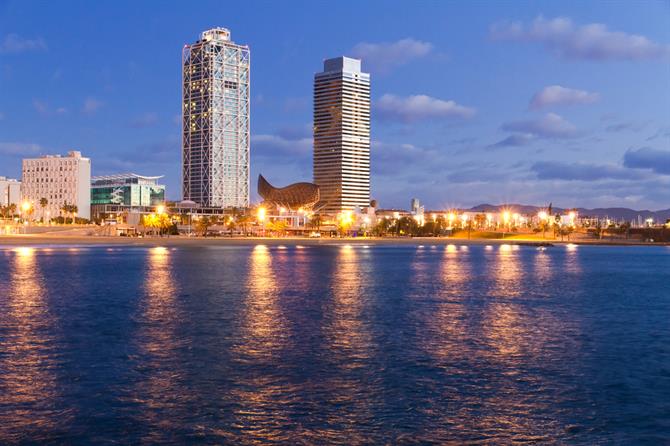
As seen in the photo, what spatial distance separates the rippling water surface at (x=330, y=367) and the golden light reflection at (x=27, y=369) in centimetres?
7

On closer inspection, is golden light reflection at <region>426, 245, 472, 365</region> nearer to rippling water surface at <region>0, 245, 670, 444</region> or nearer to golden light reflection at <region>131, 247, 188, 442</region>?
rippling water surface at <region>0, 245, 670, 444</region>

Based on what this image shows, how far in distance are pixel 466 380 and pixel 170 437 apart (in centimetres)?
938

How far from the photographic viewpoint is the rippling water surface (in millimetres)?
15914

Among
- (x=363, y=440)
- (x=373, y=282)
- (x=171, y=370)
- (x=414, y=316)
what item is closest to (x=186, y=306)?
(x=414, y=316)

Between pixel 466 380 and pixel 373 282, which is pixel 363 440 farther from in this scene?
pixel 373 282

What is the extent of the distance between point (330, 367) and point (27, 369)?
9.51 metres

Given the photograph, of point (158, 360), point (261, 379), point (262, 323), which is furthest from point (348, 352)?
point (262, 323)

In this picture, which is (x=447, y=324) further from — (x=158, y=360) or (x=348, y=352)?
(x=158, y=360)

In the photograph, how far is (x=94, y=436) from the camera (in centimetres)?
1506

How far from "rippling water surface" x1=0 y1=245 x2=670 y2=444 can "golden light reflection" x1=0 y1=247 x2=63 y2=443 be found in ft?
0.23

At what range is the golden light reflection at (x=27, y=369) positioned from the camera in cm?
1602

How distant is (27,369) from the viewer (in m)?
21.4

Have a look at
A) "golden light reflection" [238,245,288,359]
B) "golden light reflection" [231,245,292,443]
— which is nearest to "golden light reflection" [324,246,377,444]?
"golden light reflection" [231,245,292,443]

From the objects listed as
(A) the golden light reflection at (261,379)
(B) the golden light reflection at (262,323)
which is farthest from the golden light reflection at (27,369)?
(B) the golden light reflection at (262,323)
